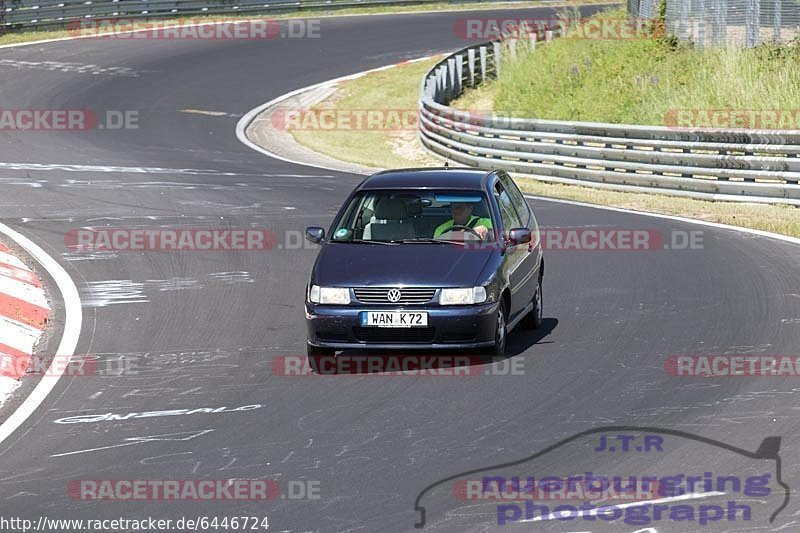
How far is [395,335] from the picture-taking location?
11.0m

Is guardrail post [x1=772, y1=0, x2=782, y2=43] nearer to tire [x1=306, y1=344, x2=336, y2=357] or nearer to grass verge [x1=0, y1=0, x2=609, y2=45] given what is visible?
tire [x1=306, y1=344, x2=336, y2=357]

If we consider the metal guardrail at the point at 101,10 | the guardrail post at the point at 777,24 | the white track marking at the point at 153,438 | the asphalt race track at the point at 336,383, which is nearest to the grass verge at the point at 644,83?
the guardrail post at the point at 777,24

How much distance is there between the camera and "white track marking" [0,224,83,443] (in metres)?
9.78

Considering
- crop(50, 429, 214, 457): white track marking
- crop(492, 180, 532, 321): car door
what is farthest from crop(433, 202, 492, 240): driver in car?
crop(50, 429, 214, 457): white track marking

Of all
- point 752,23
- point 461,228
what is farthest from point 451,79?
point 461,228

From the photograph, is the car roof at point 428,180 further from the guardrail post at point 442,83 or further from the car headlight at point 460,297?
the guardrail post at point 442,83

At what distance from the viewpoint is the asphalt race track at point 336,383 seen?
8109mm

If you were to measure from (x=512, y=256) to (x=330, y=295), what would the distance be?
1819mm

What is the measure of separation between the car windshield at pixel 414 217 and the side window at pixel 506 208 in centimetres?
27

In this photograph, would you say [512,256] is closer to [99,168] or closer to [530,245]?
[530,245]

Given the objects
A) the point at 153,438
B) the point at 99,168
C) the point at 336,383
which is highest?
the point at 153,438

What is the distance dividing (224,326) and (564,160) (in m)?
13.6

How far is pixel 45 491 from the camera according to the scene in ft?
26.2

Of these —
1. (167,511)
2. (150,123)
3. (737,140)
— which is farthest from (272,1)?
(167,511)
